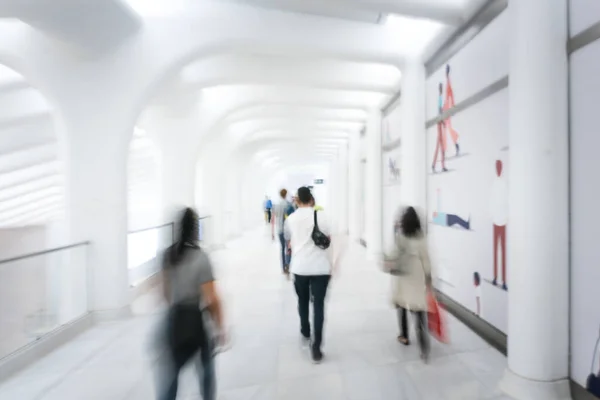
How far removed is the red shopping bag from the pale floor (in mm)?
314

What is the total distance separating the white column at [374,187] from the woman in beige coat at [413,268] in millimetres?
5583

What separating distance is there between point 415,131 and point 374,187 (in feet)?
11.4

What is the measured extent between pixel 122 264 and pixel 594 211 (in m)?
5.07

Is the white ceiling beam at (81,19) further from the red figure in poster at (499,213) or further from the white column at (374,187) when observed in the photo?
the white column at (374,187)

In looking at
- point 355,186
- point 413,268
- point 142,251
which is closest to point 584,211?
point 413,268

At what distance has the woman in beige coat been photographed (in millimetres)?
3291

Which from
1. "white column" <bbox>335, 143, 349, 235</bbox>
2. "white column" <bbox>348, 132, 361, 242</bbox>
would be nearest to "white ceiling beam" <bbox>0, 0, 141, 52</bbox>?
"white column" <bbox>348, 132, 361, 242</bbox>

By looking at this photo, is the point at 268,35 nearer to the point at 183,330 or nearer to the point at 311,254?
the point at 311,254

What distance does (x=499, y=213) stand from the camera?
3781mm

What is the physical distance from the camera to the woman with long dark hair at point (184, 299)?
202 centimetres

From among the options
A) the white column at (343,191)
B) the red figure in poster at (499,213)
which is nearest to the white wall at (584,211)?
the red figure in poster at (499,213)

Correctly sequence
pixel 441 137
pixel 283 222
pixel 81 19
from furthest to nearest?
pixel 283 222 → pixel 441 137 → pixel 81 19

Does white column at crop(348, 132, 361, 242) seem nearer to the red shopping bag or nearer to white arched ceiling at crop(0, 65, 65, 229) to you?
white arched ceiling at crop(0, 65, 65, 229)

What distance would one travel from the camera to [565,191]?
9.09ft
